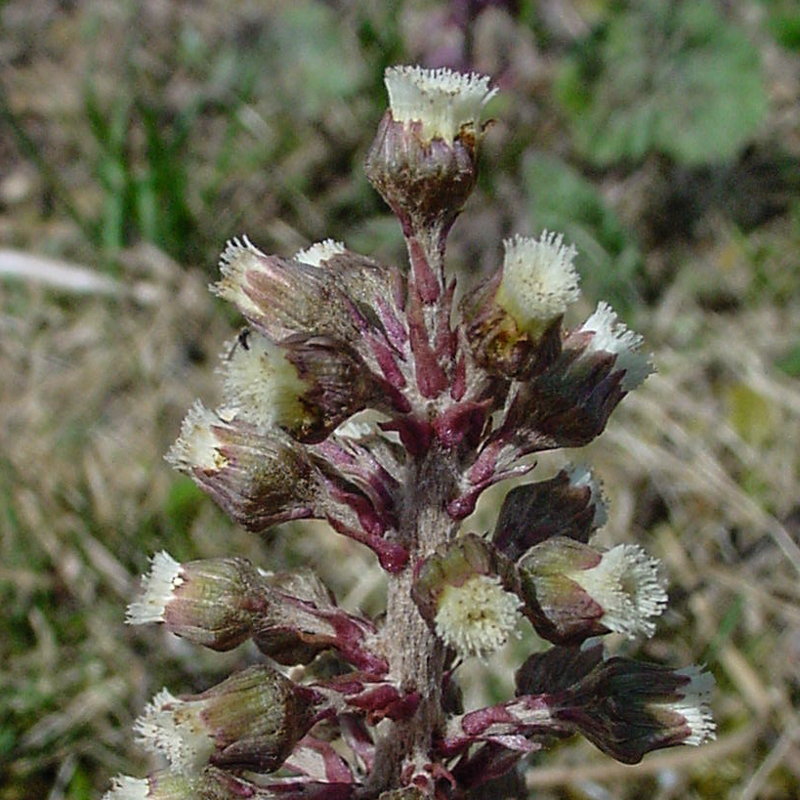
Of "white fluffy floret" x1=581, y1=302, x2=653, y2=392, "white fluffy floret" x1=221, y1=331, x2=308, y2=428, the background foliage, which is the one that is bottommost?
"white fluffy floret" x1=221, y1=331, x2=308, y2=428

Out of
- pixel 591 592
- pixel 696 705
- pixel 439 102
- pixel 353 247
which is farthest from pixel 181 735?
pixel 353 247

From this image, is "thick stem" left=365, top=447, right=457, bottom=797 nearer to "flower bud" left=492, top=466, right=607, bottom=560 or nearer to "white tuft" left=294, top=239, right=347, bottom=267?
"flower bud" left=492, top=466, right=607, bottom=560

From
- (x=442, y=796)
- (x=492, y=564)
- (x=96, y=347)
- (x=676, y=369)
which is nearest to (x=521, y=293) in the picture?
(x=492, y=564)

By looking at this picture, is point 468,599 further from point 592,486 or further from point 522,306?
point 592,486

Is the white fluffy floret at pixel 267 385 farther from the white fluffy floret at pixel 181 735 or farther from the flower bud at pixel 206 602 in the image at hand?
the white fluffy floret at pixel 181 735

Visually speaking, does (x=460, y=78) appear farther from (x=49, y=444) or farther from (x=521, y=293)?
(x=49, y=444)

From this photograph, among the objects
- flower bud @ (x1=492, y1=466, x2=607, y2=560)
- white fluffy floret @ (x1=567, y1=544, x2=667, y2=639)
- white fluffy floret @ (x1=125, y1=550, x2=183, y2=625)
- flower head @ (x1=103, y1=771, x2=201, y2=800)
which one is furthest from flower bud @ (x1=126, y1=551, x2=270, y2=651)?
white fluffy floret @ (x1=567, y1=544, x2=667, y2=639)
